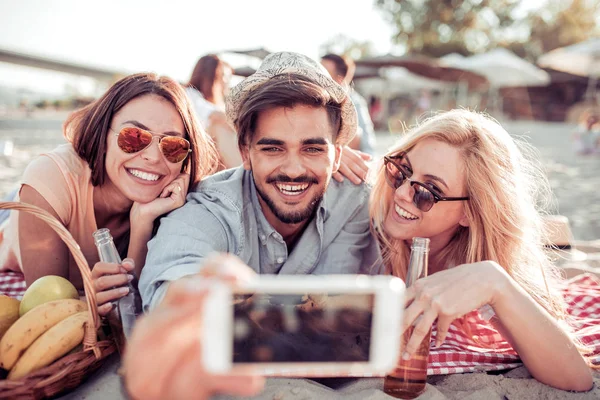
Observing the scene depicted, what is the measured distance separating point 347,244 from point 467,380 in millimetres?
935

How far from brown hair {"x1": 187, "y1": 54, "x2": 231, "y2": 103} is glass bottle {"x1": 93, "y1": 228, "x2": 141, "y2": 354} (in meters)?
3.18

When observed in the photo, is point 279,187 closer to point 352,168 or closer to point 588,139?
point 352,168

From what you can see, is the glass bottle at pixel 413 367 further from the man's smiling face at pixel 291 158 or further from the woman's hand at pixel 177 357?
the woman's hand at pixel 177 357

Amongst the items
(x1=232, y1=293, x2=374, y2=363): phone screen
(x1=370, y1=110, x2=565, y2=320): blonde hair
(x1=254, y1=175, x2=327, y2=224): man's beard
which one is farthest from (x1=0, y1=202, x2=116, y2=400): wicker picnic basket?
(x1=370, y1=110, x2=565, y2=320): blonde hair

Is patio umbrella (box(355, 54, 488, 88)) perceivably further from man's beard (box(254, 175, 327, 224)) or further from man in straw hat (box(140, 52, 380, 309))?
man's beard (box(254, 175, 327, 224))

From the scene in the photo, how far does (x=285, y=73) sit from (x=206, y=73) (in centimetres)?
297

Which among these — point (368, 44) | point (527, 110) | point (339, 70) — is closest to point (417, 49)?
point (527, 110)

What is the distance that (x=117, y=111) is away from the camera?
2.36 metres

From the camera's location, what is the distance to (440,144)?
2.32 m

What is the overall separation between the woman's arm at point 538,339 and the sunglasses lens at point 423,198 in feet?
2.02

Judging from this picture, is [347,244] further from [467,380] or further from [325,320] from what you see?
[325,320]

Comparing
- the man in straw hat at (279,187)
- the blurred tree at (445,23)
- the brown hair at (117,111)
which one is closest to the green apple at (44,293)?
the man in straw hat at (279,187)

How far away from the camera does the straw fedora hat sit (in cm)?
218

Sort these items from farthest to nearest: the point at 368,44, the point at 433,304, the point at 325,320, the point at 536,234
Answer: the point at 368,44, the point at 536,234, the point at 433,304, the point at 325,320
